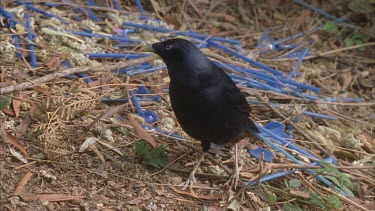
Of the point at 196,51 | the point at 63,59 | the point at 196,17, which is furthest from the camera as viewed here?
the point at 196,17

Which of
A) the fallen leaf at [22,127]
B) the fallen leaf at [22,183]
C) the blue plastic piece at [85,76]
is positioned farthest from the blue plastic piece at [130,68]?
the fallen leaf at [22,183]

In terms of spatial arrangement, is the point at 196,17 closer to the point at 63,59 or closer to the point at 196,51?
the point at 63,59

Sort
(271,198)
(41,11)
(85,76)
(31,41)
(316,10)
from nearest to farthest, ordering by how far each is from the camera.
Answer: (271,198) < (85,76) < (31,41) < (41,11) < (316,10)

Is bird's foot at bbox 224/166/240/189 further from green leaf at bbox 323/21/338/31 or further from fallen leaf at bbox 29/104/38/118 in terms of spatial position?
green leaf at bbox 323/21/338/31

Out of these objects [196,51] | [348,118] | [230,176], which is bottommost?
[348,118]

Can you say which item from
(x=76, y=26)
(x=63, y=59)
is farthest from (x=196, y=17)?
(x=63, y=59)

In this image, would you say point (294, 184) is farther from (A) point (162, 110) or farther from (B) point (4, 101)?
(B) point (4, 101)

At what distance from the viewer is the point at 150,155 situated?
12.8ft

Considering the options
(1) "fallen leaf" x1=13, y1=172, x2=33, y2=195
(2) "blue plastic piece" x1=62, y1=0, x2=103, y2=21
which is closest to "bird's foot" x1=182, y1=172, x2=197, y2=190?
(1) "fallen leaf" x1=13, y1=172, x2=33, y2=195

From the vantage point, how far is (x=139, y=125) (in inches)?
165

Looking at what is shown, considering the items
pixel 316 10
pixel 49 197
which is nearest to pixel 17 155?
pixel 49 197

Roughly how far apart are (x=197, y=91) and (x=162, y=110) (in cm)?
102

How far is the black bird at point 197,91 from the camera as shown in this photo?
11.8 feet

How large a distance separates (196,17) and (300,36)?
1204mm
